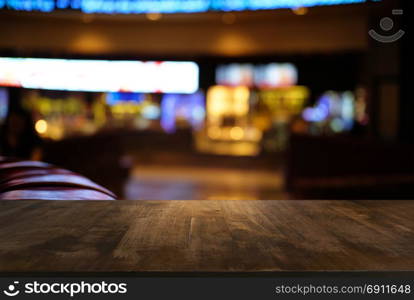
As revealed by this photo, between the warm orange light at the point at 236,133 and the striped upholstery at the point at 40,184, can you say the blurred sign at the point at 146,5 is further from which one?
the warm orange light at the point at 236,133

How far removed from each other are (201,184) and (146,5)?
4188 millimetres

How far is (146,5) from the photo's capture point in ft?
26.6

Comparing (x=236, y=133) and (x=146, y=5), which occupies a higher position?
(x=146, y=5)

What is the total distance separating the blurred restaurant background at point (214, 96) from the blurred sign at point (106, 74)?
2cm

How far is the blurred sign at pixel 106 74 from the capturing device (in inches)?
451

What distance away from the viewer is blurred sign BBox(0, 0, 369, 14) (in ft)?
24.8

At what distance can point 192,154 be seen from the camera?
1605cm

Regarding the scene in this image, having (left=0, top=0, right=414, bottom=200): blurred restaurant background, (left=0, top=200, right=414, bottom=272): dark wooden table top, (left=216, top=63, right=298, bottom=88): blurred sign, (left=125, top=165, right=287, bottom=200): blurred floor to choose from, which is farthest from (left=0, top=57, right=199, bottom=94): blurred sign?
(left=0, top=200, right=414, bottom=272): dark wooden table top

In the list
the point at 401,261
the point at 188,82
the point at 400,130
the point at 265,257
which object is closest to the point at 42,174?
the point at 265,257

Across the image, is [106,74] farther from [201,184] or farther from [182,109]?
[182,109]

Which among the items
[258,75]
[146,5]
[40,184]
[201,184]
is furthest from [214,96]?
[40,184]

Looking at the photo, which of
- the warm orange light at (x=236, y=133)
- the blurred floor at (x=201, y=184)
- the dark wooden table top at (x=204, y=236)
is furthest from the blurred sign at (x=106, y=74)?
the dark wooden table top at (x=204, y=236)

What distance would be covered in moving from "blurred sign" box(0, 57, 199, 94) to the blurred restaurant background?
0.02 metres

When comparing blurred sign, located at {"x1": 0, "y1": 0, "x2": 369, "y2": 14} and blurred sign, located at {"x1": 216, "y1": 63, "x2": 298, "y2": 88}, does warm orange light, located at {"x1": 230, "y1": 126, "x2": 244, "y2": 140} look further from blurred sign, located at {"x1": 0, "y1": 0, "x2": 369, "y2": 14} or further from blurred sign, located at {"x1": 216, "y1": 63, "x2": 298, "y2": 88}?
blurred sign, located at {"x1": 0, "y1": 0, "x2": 369, "y2": 14}
